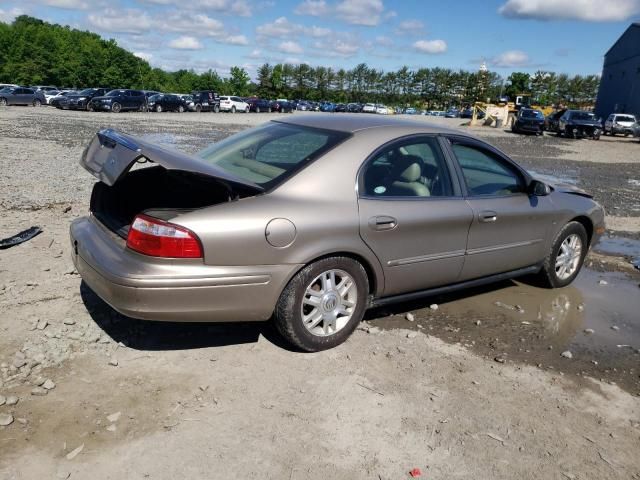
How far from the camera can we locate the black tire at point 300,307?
3623 mm

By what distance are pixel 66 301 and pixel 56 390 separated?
129 cm

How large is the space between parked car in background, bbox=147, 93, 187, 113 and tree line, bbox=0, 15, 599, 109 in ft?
144

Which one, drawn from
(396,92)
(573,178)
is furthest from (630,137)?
(396,92)

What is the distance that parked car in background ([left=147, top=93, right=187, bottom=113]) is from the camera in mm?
39594

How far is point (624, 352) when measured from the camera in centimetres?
424

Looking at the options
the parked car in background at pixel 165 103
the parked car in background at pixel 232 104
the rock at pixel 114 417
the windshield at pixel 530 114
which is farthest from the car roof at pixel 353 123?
the parked car in background at pixel 232 104

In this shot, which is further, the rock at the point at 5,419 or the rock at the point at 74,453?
the rock at the point at 5,419

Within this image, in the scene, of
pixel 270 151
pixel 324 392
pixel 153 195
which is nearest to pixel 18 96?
pixel 153 195

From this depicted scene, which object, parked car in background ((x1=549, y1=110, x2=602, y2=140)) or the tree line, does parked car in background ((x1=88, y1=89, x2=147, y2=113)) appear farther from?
the tree line

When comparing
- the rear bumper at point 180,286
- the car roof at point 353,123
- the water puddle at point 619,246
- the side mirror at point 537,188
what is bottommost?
the water puddle at point 619,246

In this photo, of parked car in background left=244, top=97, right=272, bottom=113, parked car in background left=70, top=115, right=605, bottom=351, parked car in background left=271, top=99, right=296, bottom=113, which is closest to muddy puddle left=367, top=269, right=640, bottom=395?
parked car in background left=70, top=115, right=605, bottom=351

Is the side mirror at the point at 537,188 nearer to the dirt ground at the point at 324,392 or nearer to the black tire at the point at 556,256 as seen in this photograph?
the black tire at the point at 556,256

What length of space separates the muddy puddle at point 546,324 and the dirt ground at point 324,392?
0.02m

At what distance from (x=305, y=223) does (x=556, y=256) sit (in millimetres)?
3008
